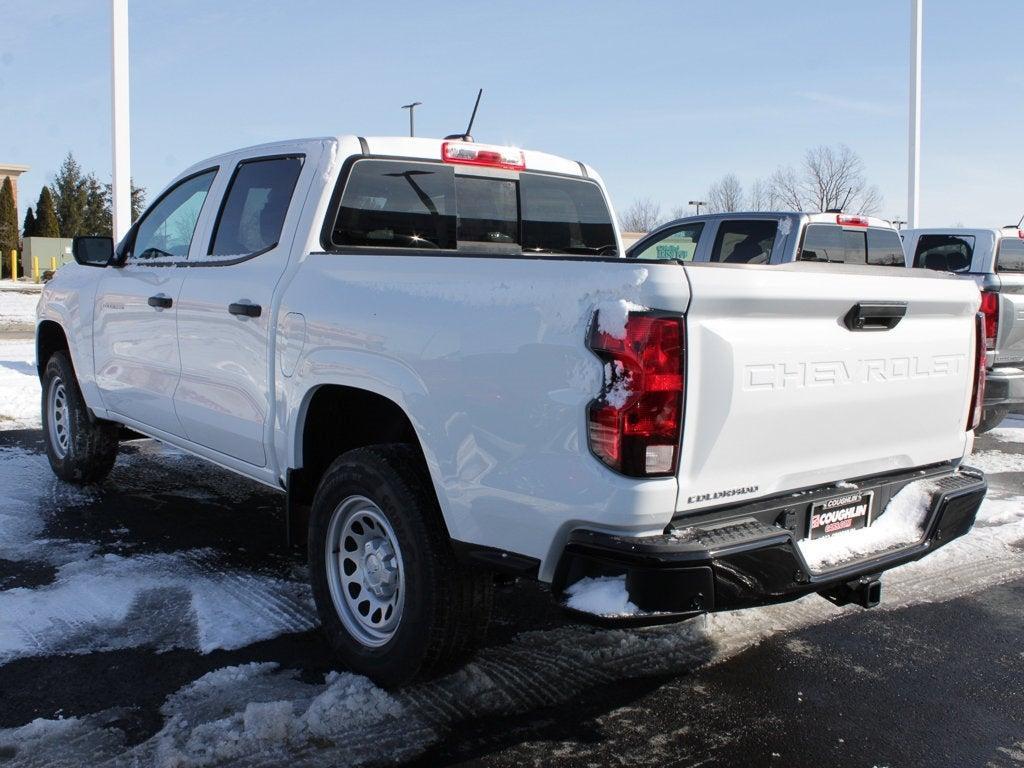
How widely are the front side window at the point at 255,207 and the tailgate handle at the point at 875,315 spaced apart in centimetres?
240

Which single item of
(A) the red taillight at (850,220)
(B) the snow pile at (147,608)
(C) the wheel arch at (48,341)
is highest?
(A) the red taillight at (850,220)

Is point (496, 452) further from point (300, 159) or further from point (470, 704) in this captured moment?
point (300, 159)

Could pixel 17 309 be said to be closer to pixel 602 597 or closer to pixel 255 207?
pixel 255 207

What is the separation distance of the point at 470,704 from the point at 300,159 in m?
2.46

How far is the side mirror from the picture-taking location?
18.9ft

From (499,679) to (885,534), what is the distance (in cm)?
150

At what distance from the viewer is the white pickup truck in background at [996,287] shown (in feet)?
25.2

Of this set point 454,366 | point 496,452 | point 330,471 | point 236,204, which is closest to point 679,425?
point 496,452

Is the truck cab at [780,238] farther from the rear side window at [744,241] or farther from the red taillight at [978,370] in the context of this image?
the red taillight at [978,370]

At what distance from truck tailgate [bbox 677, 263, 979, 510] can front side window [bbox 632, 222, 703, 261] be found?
19.3ft

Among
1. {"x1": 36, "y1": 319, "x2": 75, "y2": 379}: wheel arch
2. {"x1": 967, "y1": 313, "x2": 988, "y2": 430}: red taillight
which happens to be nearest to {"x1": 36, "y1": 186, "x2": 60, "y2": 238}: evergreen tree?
{"x1": 36, "y1": 319, "x2": 75, "y2": 379}: wheel arch

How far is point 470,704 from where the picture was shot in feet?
11.3

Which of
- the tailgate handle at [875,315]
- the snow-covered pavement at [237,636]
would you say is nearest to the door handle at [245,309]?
the snow-covered pavement at [237,636]

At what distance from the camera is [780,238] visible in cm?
902
